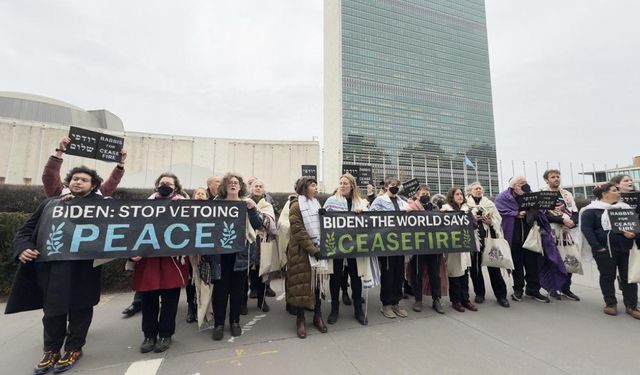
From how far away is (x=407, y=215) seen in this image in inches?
158

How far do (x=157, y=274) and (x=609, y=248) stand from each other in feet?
19.8

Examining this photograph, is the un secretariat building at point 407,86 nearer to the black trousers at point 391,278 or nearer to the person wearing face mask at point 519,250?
the person wearing face mask at point 519,250

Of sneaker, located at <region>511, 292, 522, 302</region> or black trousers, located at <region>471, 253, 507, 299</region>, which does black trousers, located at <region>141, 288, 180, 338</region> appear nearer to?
black trousers, located at <region>471, 253, 507, 299</region>

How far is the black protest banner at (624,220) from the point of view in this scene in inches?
154

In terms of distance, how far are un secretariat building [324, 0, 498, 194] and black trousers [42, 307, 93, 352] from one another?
235ft

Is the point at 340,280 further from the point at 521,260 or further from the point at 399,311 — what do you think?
the point at 521,260

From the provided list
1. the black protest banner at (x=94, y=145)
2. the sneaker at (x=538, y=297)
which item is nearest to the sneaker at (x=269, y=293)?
the black protest banner at (x=94, y=145)

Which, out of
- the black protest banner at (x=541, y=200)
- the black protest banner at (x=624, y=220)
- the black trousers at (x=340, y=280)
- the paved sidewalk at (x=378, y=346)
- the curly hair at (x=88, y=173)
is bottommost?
the paved sidewalk at (x=378, y=346)

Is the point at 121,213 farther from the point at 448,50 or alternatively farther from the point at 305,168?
A: the point at 448,50

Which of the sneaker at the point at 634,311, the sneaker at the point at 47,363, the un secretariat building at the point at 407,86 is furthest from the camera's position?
the un secretariat building at the point at 407,86

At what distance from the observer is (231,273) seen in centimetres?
344

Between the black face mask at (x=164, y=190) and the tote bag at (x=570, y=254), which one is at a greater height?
the black face mask at (x=164, y=190)

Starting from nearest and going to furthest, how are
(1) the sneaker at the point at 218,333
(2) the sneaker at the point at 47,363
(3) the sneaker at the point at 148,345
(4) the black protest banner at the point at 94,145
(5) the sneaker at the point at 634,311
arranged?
(2) the sneaker at the point at 47,363 → (3) the sneaker at the point at 148,345 → (1) the sneaker at the point at 218,333 → (5) the sneaker at the point at 634,311 → (4) the black protest banner at the point at 94,145

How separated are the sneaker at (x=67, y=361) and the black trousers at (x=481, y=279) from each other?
518cm
